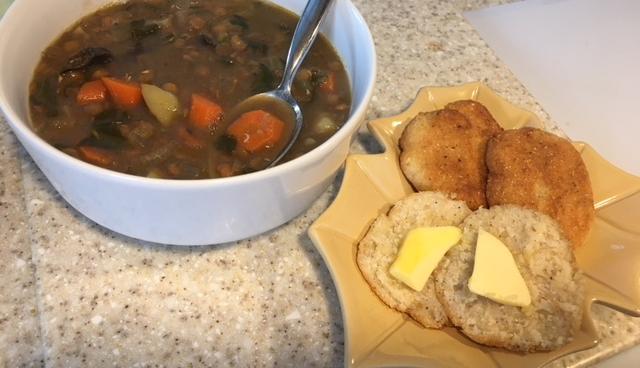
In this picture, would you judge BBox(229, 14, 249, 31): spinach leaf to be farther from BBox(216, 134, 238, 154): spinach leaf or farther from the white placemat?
the white placemat

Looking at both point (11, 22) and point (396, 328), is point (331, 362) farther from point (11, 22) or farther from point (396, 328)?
point (11, 22)

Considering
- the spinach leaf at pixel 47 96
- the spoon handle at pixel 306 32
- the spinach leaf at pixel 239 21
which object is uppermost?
the spoon handle at pixel 306 32

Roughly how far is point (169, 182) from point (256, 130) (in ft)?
1.18

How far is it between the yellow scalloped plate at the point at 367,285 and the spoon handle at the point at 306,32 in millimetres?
318

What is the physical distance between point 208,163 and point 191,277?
31 centimetres

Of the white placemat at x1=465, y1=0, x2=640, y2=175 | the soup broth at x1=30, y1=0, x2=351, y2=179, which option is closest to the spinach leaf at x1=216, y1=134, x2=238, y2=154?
the soup broth at x1=30, y1=0, x2=351, y2=179

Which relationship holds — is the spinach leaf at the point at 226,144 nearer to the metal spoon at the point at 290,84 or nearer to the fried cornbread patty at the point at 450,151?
the metal spoon at the point at 290,84

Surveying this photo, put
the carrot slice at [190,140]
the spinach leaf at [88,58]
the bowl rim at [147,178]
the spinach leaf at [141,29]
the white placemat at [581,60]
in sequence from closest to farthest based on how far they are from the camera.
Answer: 1. the bowl rim at [147,178]
2. the carrot slice at [190,140]
3. the spinach leaf at [88,58]
4. the spinach leaf at [141,29]
5. the white placemat at [581,60]

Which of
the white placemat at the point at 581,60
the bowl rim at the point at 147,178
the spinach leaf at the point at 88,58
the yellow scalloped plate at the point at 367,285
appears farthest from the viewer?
the white placemat at the point at 581,60

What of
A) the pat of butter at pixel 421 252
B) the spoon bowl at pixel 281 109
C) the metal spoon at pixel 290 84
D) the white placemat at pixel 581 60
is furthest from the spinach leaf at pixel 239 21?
the white placemat at pixel 581 60

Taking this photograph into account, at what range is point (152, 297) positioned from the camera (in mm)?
1508

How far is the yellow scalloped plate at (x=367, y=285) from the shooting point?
1.39 m

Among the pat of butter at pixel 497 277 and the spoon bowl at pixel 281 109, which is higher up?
the spoon bowl at pixel 281 109

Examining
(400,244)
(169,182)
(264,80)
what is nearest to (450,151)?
(400,244)
